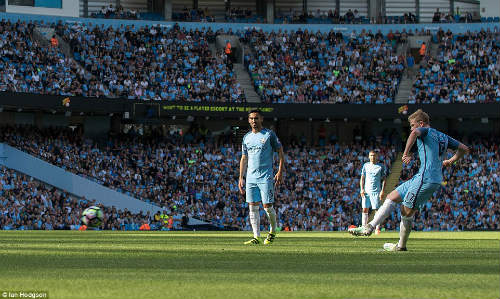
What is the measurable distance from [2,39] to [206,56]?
1298 centimetres

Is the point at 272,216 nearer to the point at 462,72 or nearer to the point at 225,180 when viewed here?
the point at 225,180

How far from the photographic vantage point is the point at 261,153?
16.8 m

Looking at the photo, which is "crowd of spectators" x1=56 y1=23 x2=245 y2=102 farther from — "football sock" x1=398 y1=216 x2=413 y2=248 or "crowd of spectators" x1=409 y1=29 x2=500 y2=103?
"football sock" x1=398 y1=216 x2=413 y2=248

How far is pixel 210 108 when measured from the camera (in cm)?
5084

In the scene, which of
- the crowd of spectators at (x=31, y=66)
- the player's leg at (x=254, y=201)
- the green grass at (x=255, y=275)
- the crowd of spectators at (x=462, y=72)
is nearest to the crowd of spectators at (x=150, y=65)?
the crowd of spectators at (x=31, y=66)

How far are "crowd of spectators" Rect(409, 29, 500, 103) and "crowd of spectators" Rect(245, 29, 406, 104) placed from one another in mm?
1887

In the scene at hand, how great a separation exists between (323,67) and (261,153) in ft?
126

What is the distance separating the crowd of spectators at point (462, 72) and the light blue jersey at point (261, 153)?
37112 millimetres

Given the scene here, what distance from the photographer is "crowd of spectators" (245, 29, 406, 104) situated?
52.9 metres

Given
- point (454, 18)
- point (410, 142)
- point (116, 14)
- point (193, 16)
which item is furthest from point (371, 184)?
point (454, 18)

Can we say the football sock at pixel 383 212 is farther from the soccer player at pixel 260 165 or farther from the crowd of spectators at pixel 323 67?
the crowd of spectators at pixel 323 67

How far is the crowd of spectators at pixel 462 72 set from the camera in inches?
2068

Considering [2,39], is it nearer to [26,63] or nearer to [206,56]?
[26,63]

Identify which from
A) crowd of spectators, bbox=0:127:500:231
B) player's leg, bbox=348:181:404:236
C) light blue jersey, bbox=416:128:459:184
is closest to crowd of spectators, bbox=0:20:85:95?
crowd of spectators, bbox=0:127:500:231
